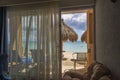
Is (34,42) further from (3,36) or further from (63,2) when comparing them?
(63,2)

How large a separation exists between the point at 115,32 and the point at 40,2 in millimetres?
2821

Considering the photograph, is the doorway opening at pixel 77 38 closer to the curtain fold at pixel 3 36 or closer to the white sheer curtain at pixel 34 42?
the white sheer curtain at pixel 34 42

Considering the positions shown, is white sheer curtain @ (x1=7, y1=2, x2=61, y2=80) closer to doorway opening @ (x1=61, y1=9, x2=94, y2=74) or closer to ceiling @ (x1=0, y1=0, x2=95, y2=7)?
ceiling @ (x1=0, y1=0, x2=95, y2=7)

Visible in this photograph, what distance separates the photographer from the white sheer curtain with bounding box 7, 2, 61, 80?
466cm

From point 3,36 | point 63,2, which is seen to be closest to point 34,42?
point 3,36

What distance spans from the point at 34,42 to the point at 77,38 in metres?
7.18

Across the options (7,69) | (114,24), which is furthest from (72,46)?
(114,24)

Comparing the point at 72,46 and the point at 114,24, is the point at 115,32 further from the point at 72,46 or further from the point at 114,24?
the point at 72,46

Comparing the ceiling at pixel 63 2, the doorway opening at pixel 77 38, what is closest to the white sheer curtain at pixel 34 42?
the ceiling at pixel 63 2

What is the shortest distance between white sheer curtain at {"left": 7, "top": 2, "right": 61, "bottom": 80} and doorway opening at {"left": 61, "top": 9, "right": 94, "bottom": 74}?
806 millimetres

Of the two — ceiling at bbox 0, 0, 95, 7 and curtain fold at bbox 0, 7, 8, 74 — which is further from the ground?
ceiling at bbox 0, 0, 95, 7

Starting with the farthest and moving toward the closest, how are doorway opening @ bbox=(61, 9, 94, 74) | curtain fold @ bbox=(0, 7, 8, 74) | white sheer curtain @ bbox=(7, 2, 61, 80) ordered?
doorway opening @ bbox=(61, 9, 94, 74)
curtain fold @ bbox=(0, 7, 8, 74)
white sheer curtain @ bbox=(7, 2, 61, 80)

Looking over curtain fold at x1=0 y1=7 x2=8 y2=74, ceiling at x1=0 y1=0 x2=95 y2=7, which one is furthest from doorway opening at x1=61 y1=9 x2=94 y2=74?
curtain fold at x1=0 y1=7 x2=8 y2=74

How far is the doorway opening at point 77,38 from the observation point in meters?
5.56
